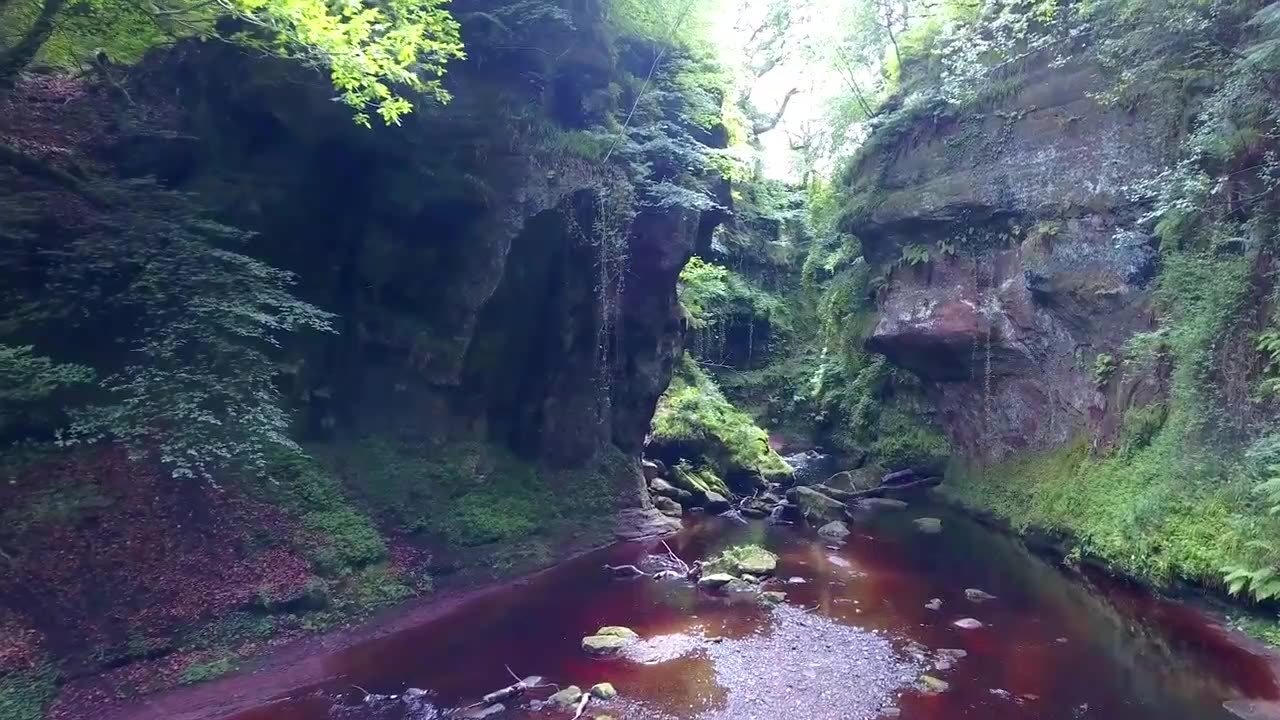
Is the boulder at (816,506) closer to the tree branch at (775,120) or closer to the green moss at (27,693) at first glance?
the green moss at (27,693)

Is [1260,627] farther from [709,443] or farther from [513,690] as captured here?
[709,443]

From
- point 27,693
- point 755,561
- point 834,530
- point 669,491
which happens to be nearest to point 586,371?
point 669,491

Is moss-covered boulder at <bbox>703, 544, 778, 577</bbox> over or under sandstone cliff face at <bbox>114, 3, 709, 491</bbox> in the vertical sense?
under

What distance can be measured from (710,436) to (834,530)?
5.45m

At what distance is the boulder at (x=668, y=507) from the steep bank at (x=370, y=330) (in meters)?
1.11

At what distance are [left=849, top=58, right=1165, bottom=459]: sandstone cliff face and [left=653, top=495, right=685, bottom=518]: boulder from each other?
8.31 metres

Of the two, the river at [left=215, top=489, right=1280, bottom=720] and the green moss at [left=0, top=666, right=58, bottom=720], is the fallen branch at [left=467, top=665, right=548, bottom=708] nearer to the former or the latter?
the river at [left=215, top=489, right=1280, bottom=720]

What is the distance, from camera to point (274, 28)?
28.3 ft

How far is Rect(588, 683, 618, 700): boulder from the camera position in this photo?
338 inches

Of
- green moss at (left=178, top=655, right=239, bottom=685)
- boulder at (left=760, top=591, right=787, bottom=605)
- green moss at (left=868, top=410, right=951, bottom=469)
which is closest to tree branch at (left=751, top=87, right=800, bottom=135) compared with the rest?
green moss at (left=868, top=410, right=951, bottom=469)

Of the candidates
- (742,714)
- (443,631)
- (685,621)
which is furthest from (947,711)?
(443,631)

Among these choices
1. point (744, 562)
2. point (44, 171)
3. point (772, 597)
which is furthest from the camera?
point (744, 562)

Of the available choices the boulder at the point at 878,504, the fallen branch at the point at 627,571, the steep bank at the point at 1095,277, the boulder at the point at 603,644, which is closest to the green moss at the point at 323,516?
the boulder at the point at 603,644

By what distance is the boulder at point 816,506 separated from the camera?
17.8 metres
